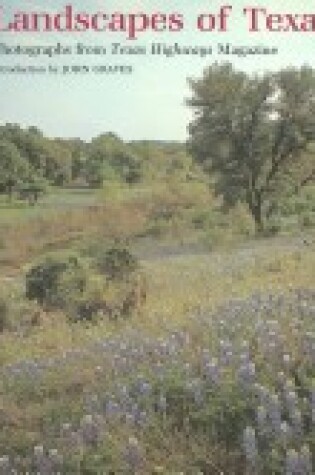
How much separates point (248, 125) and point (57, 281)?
33.2m

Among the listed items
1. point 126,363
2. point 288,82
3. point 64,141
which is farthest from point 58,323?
point 64,141

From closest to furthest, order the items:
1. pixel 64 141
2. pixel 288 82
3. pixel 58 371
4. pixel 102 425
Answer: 1. pixel 102 425
2. pixel 58 371
3. pixel 288 82
4. pixel 64 141

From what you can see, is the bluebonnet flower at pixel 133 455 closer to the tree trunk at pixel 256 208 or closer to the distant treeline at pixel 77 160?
the tree trunk at pixel 256 208

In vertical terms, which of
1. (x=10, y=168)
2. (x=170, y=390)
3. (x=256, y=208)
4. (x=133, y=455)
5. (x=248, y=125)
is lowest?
(x=256, y=208)

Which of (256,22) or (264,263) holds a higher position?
(256,22)

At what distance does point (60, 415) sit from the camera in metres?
7.32

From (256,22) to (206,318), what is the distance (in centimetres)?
513

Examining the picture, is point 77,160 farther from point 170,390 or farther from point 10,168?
point 170,390

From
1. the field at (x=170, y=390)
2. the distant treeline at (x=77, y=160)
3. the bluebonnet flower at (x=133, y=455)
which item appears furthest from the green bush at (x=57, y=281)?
the distant treeline at (x=77, y=160)

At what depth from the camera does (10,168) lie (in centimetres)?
6391

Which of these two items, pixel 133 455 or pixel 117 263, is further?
pixel 117 263

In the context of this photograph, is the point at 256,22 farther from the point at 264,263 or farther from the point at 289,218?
the point at 289,218

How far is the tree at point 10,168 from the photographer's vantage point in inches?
2478

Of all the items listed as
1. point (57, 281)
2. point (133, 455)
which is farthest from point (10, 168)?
point (133, 455)
